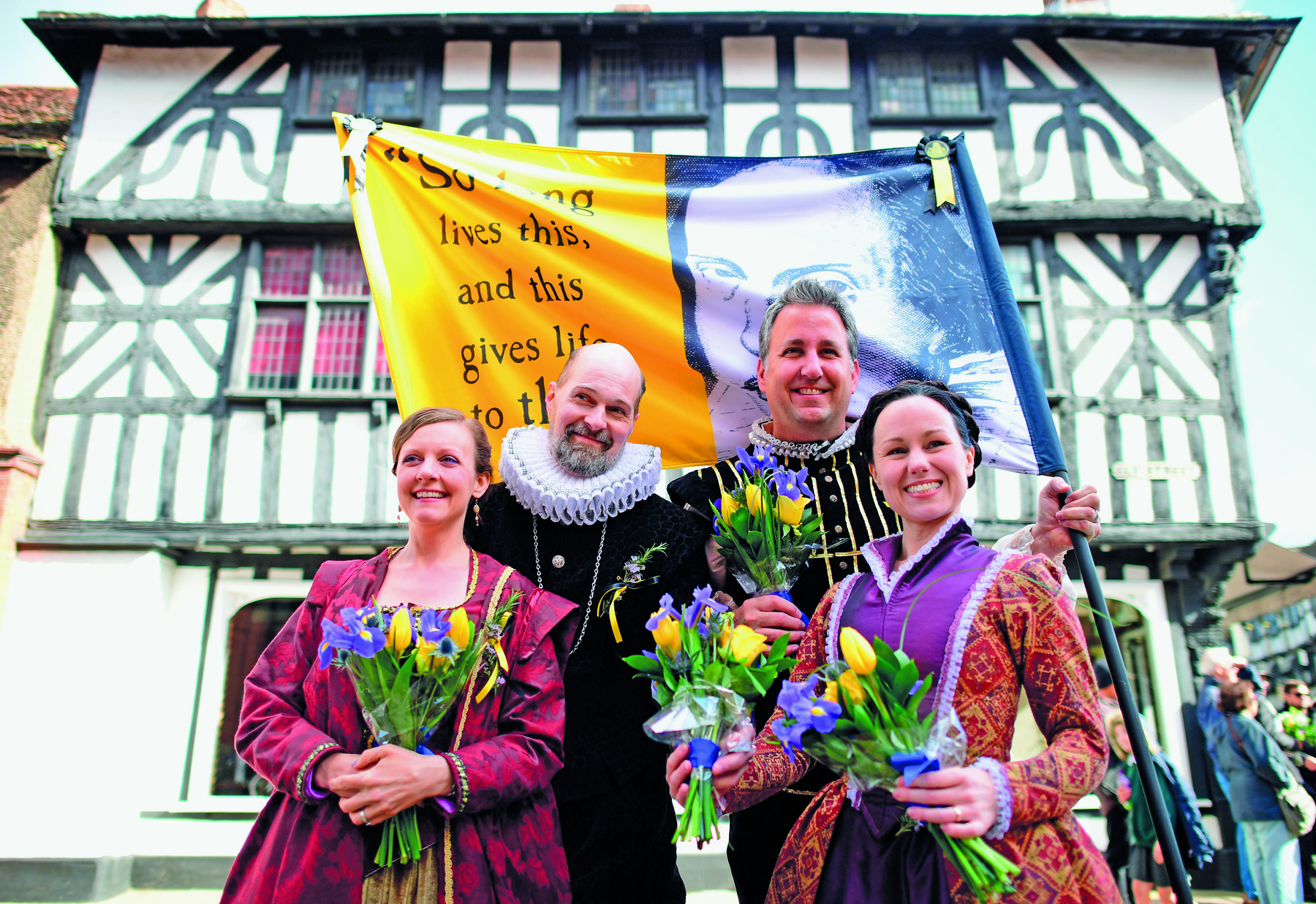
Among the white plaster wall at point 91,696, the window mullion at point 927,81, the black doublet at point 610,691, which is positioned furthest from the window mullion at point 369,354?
the window mullion at point 927,81

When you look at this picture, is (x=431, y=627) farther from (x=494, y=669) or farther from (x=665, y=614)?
(x=665, y=614)

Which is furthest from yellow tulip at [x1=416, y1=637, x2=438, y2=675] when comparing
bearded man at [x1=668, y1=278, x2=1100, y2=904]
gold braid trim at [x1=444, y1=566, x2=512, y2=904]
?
bearded man at [x1=668, y1=278, x2=1100, y2=904]

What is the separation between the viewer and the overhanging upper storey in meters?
8.20

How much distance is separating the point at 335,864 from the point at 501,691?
1.68ft

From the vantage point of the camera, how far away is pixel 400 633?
5.87 ft

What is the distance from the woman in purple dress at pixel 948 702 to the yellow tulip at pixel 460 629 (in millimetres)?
539

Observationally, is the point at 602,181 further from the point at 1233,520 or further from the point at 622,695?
the point at 1233,520

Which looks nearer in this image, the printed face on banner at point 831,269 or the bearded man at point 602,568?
the bearded man at point 602,568

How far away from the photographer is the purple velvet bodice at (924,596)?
5.50ft

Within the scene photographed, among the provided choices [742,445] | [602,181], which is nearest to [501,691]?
[742,445]

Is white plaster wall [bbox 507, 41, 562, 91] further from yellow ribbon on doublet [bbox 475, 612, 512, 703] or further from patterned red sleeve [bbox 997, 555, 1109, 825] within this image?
patterned red sleeve [bbox 997, 555, 1109, 825]

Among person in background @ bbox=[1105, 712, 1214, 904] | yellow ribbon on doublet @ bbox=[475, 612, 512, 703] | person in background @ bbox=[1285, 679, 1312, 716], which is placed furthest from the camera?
person in background @ bbox=[1285, 679, 1312, 716]

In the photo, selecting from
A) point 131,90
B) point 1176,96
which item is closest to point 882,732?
point 1176,96

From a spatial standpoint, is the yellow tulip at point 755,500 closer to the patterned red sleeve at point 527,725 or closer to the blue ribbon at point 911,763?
the patterned red sleeve at point 527,725
